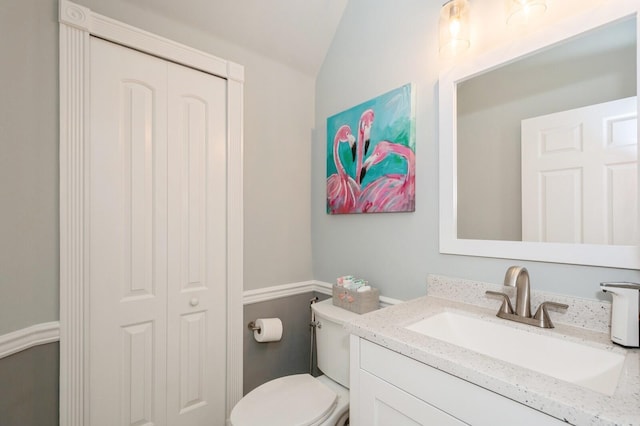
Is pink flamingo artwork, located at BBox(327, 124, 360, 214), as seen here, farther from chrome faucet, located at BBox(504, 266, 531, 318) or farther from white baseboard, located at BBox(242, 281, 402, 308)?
chrome faucet, located at BBox(504, 266, 531, 318)

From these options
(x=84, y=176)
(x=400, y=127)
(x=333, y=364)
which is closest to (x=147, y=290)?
(x=84, y=176)

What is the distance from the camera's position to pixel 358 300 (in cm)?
140

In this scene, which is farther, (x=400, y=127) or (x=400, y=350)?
(x=400, y=127)

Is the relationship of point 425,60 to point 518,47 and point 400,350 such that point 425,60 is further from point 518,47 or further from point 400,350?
point 400,350

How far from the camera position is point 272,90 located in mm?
1763

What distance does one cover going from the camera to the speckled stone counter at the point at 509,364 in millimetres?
526

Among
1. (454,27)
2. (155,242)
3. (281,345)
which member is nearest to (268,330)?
(281,345)

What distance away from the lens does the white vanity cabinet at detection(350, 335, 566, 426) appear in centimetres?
62

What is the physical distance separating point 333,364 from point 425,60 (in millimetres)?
1446

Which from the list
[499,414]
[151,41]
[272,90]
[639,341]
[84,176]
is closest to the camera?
[499,414]

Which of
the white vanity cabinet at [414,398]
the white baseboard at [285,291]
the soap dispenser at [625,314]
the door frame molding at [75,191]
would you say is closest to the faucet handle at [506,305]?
the soap dispenser at [625,314]

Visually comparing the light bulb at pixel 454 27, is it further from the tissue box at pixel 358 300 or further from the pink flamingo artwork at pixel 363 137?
the tissue box at pixel 358 300

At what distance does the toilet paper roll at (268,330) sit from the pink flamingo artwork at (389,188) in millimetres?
770

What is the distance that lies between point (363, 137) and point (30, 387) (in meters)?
1.70
